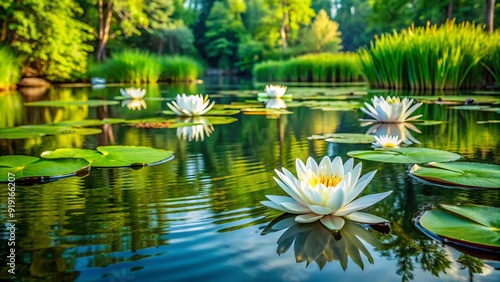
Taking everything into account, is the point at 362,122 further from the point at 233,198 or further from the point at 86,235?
the point at 86,235

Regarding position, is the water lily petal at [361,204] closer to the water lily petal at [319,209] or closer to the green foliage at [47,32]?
the water lily petal at [319,209]

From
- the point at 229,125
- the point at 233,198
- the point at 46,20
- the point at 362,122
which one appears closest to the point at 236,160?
the point at 233,198

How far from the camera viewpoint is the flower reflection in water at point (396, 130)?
6.63 feet

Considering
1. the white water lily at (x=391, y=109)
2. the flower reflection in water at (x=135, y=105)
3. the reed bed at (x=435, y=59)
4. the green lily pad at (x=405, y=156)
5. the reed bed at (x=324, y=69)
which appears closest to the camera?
the green lily pad at (x=405, y=156)

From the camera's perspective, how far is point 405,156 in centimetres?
148

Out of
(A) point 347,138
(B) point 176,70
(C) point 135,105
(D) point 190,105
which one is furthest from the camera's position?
(B) point 176,70

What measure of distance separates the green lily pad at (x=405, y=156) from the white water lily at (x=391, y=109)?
92 cm

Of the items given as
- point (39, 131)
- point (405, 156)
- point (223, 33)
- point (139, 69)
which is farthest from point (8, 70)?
point (223, 33)

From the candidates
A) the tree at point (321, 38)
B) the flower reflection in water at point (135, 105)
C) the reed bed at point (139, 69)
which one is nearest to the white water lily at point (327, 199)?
the flower reflection in water at point (135, 105)

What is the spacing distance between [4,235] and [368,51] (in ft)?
20.4

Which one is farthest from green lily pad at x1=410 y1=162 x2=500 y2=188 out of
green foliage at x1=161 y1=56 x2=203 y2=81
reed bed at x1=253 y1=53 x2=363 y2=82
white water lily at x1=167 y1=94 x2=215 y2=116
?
green foliage at x1=161 y1=56 x2=203 y2=81

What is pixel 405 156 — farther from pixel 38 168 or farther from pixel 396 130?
pixel 38 168

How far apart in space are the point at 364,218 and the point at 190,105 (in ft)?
8.38

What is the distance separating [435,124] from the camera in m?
2.60
